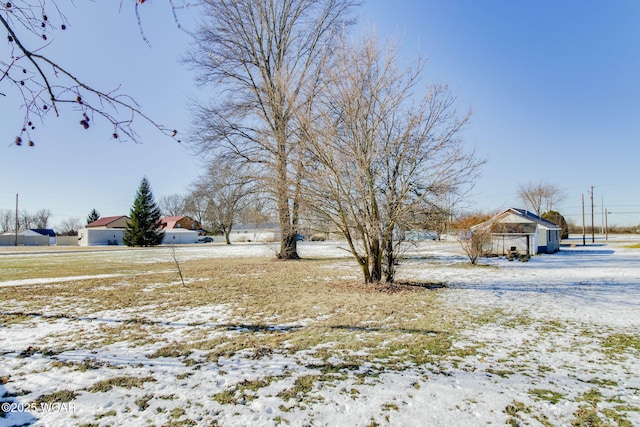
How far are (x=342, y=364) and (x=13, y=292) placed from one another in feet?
31.8

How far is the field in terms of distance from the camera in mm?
2928

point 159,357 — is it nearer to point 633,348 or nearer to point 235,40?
point 633,348

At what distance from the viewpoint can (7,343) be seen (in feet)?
15.7

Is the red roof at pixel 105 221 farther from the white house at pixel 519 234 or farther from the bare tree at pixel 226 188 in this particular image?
the white house at pixel 519 234

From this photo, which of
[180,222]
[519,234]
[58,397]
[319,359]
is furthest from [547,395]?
[180,222]

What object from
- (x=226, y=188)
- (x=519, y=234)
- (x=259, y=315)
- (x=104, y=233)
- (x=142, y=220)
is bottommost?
(x=259, y=315)

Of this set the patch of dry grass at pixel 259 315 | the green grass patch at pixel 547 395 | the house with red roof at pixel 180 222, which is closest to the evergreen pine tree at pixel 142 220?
the house with red roof at pixel 180 222

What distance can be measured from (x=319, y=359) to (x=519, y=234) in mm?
21280

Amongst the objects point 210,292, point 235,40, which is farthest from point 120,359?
point 235,40

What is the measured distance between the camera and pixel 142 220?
38.5 meters

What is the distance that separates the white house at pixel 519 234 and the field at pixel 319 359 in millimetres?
13931

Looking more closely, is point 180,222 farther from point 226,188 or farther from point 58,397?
point 58,397

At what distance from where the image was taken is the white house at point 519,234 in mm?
21531

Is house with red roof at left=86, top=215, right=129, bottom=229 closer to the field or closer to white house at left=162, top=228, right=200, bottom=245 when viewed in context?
white house at left=162, top=228, right=200, bottom=245
